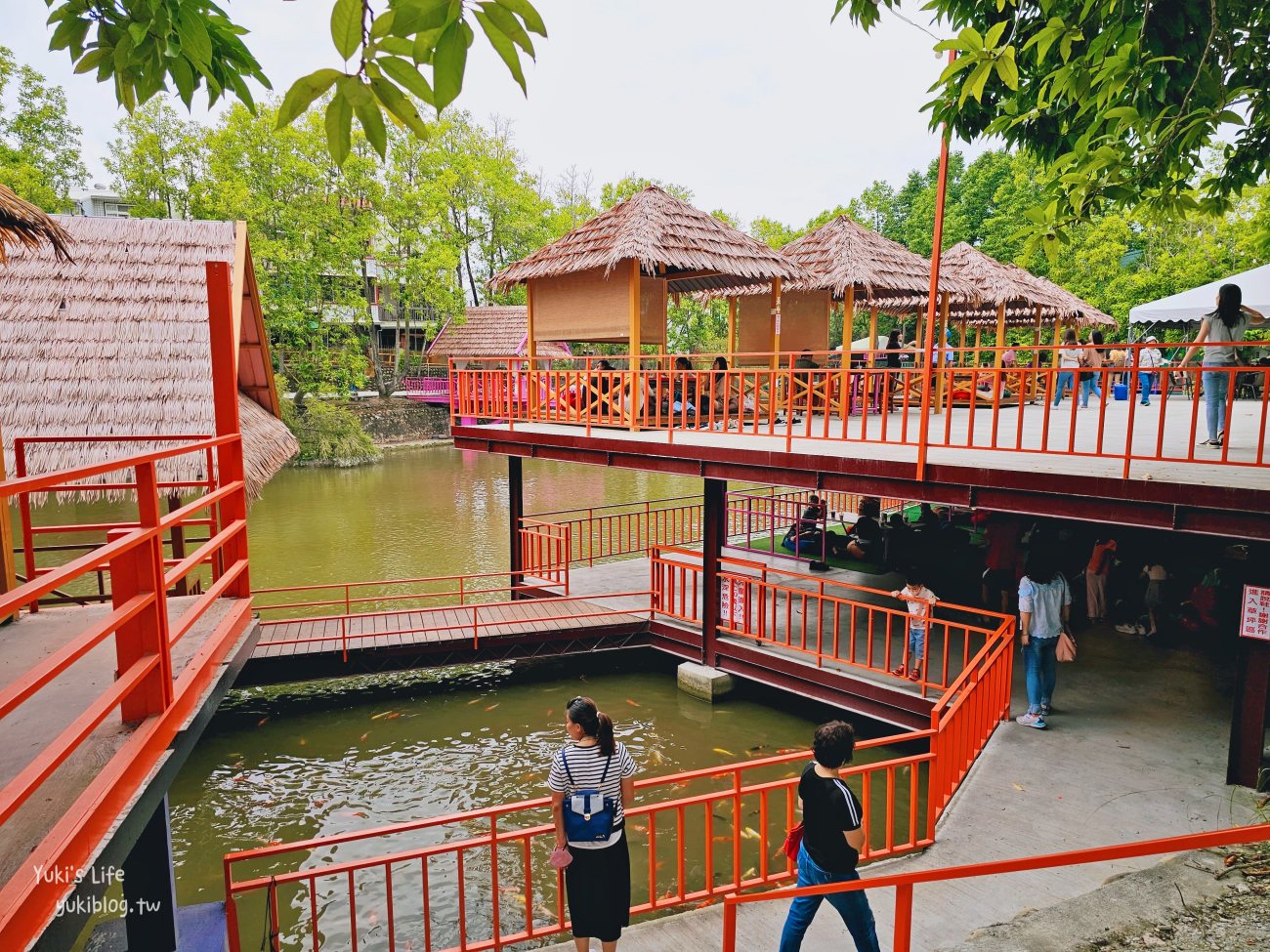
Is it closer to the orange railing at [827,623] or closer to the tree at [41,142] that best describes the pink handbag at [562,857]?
the orange railing at [827,623]

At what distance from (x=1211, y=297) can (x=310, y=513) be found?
23885mm

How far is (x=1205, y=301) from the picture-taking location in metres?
14.8

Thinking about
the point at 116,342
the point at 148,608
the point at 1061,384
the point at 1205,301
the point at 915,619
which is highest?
the point at 1205,301

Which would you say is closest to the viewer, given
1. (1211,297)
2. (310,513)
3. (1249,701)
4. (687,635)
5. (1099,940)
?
(1099,940)

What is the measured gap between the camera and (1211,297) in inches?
588

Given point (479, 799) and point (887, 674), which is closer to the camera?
point (479, 799)

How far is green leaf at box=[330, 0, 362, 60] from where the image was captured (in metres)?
1.71

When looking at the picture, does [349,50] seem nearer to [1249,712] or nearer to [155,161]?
[1249,712]

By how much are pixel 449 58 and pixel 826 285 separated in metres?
12.8

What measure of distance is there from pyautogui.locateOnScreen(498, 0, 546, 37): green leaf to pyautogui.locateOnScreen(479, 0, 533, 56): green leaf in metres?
0.02

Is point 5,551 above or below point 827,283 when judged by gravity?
below

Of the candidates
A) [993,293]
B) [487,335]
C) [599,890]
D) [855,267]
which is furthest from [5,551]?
[487,335]

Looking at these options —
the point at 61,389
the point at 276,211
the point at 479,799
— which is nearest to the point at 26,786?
the point at 479,799

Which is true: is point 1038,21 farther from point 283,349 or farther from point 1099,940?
point 283,349
